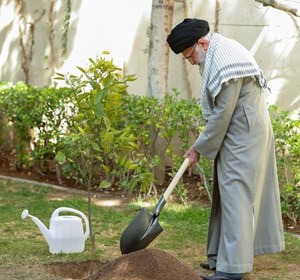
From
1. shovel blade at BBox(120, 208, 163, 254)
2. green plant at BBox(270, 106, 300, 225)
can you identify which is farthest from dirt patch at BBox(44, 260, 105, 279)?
green plant at BBox(270, 106, 300, 225)

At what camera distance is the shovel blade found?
207 inches

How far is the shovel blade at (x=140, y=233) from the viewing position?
207 inches

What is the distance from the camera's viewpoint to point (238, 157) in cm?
537

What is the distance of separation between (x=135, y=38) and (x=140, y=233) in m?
5.12

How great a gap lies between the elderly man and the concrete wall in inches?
125

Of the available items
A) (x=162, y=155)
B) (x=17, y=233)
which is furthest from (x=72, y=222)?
(x=162, y=155)

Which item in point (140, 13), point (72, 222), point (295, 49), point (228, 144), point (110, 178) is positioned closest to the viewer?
point (228, 144)

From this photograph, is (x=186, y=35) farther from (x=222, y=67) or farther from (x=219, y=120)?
(x=219, y=120)

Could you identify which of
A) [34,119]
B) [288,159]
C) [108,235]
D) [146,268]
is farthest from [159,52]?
[146,268]

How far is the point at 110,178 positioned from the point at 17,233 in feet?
7.67

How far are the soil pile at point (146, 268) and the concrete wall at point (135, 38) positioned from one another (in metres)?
3.96

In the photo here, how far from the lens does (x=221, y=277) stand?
5.43m

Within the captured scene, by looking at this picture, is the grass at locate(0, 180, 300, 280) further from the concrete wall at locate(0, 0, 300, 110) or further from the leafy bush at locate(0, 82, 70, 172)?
the concrete wall at locate(0, 0, 300, 110)

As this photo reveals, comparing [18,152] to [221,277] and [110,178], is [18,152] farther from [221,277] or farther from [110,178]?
[221,277]
